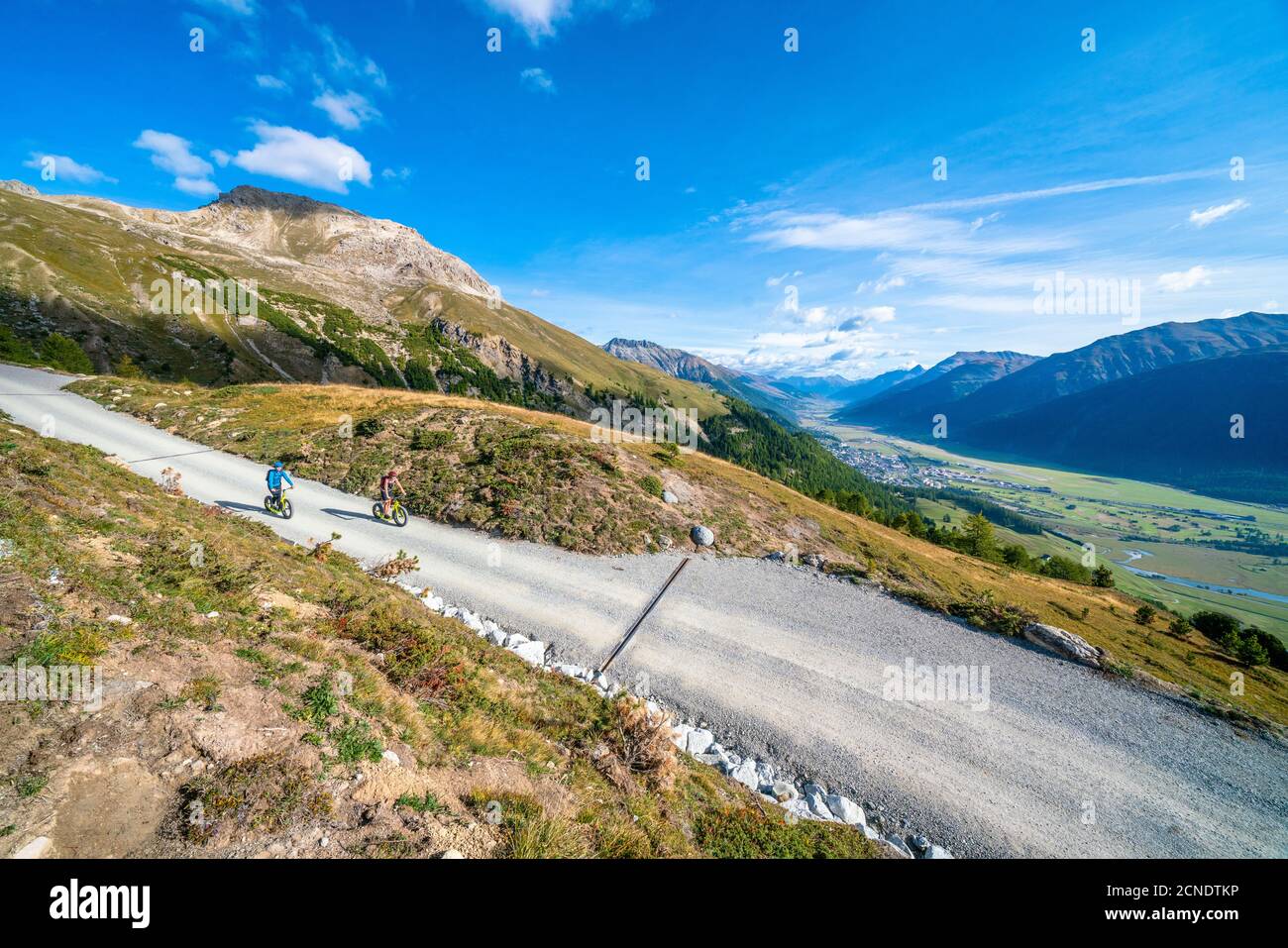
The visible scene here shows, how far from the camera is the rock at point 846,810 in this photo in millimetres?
8539

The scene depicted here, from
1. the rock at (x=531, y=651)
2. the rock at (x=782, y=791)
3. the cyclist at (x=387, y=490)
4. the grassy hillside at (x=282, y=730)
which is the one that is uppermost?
the cyclist at (x=387, y=490)

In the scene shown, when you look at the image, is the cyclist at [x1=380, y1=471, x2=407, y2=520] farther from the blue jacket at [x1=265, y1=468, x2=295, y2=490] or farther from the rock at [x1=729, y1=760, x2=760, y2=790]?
the rock at [x1=729, y1=760, x2=760, y2=790]

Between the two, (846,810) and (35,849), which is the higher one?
(35,849)

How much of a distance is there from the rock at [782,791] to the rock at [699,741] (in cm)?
149

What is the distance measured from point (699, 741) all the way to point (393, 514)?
14.6m

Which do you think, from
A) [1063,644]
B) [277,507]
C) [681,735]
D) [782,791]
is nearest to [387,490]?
[277,507]

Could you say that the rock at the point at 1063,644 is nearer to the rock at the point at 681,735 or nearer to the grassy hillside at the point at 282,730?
the grassy hillside at the point at 282,730

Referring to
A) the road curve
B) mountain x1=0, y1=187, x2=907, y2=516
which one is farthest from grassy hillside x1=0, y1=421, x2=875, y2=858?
mountain x1=0, y1=187, x2=907, y2=516

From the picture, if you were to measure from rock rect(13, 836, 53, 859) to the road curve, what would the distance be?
29.4 ft

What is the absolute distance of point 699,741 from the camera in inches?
392

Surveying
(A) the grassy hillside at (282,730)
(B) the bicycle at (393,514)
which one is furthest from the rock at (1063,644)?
(B) the bicycle at (393,514)

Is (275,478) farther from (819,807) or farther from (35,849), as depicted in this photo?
(819,807)

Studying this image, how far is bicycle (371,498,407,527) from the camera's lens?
1795 centimetres
